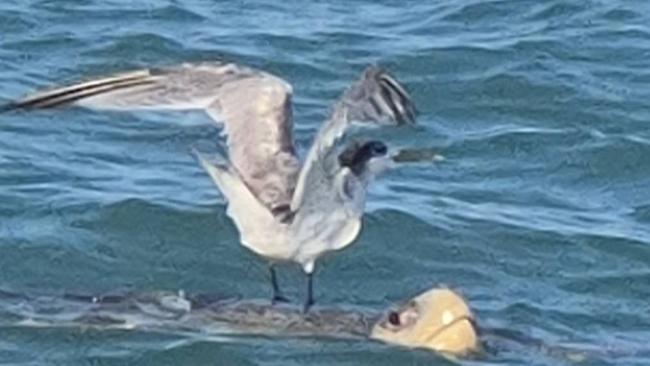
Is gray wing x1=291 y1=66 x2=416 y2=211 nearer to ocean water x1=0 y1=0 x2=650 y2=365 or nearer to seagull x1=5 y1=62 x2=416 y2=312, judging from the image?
seagull x1=5 y1=62 x2=416 y2=312

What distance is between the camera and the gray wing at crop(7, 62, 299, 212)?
31.3 feet

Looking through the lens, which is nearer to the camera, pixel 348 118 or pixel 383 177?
pixel 348 118

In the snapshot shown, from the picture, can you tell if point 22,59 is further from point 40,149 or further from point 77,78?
point 40,149

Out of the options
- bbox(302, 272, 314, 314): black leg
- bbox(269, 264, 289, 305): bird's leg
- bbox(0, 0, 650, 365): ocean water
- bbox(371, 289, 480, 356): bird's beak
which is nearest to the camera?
bbox(371, 289, 480, 356): bird's beak

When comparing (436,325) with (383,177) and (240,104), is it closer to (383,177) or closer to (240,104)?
(240,104)

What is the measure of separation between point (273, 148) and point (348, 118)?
800 mm

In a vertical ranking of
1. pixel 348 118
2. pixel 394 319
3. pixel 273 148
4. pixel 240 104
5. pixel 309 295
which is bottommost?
pixel 309 295

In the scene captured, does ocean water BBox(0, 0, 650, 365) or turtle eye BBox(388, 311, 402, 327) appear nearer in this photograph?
turtle eye BBox(388, 311, 402, 327)

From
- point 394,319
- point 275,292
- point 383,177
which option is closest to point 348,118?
point 394,319

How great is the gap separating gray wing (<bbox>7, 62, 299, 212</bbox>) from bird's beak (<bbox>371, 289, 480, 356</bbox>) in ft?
2.18

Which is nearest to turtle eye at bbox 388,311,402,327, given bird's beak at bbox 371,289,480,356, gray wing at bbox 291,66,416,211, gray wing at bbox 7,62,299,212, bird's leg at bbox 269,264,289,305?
bird's beak at bbox 371,289,480,356

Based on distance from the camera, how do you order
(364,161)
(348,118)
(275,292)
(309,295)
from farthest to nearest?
(275,292), (309,295), (364,161), (348,118)

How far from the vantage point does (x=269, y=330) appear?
945cm

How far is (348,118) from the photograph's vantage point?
8891 millimetres
